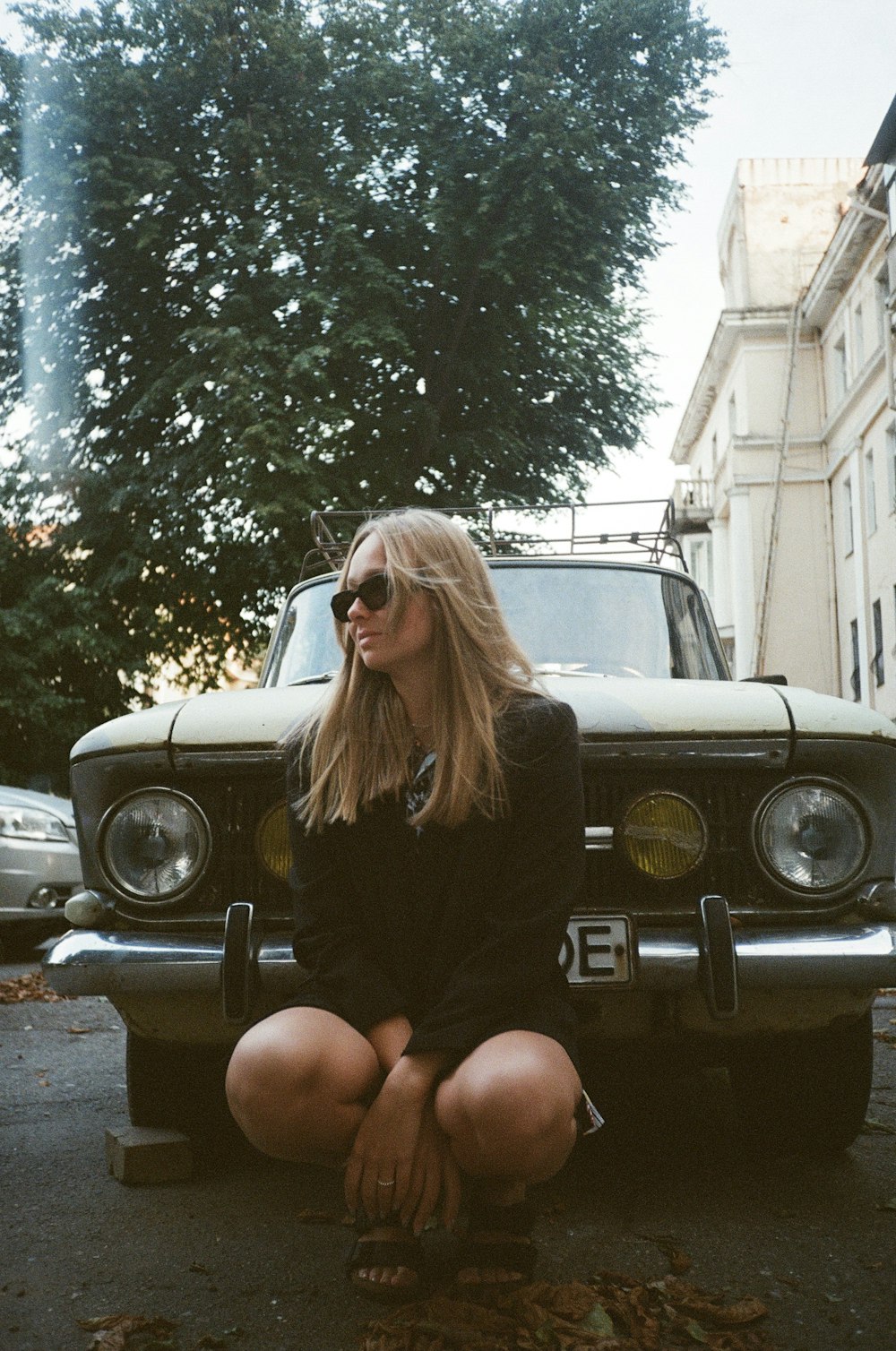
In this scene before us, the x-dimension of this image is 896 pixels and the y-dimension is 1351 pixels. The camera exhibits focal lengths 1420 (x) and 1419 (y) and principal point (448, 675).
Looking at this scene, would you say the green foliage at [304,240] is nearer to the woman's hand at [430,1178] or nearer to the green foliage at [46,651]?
the green foliage at [46,651]

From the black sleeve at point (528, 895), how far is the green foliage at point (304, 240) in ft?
45.4

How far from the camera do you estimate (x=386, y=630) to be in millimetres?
2854

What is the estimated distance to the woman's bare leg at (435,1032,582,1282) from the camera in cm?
242

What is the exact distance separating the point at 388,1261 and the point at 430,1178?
18cm

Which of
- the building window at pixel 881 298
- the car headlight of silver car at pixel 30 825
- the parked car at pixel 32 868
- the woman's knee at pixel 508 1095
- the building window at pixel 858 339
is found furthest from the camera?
the building window at pixel 858 339

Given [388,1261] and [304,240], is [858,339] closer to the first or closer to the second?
[304,240]

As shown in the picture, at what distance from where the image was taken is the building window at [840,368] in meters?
32.7

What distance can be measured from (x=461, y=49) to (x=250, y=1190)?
16582 mm

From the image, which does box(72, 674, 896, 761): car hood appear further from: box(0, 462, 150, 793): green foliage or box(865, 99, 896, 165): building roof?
box(865, 99, 896, 165): building roof

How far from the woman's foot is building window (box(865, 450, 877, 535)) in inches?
1133

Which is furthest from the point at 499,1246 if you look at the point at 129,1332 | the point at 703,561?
the point at 703,561

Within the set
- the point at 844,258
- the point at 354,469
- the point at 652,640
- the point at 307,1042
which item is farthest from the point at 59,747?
the point at 844,258

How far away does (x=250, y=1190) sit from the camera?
11.9ft

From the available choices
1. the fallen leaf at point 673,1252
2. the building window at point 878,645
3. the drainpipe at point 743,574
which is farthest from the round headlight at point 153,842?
the drainpipe at point 743,574
